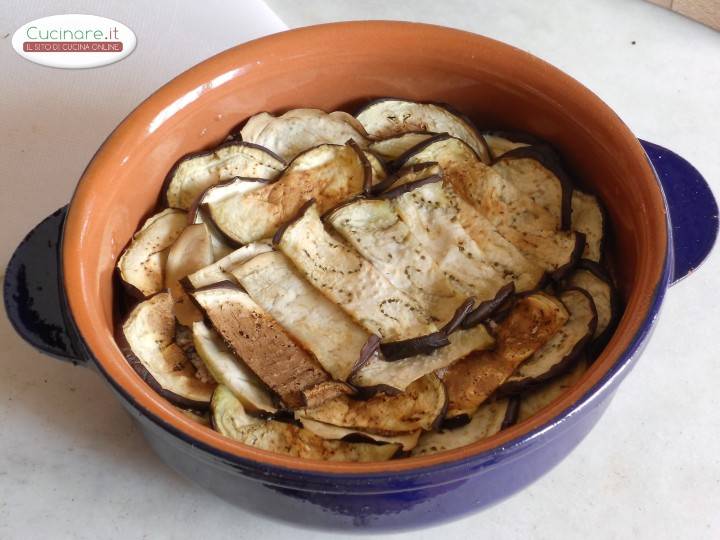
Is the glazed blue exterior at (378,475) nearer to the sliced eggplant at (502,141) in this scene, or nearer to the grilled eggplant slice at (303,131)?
the sliced eggplant at (502,141)

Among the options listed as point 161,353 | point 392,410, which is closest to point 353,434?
point 392,410

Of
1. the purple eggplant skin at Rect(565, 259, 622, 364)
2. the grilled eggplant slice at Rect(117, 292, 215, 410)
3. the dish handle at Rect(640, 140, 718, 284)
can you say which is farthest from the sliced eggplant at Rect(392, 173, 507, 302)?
the grilled eggplant slice at Rect(117, 292, 215, 410)

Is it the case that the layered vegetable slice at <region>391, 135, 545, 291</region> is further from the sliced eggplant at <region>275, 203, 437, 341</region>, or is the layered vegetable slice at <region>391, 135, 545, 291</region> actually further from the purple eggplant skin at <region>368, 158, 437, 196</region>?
the sliced eggplant at <region>275, 203, 437, 341</region>

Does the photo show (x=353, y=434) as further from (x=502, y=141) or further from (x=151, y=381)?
(x=502, y=141)

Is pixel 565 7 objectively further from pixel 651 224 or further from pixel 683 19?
pixel 651 224

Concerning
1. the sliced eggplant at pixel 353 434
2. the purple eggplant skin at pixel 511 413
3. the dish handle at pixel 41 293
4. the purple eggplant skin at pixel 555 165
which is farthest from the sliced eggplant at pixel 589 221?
the dish handle at pixel 41 293

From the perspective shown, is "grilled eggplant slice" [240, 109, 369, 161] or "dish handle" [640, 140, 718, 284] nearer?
"dish handle" [640, 140, 718, 284]

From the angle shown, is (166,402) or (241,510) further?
(241,510)

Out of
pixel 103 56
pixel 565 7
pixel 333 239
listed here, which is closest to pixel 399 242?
pixel 333 239
